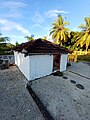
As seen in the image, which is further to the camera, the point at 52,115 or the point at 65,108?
the point at 65,108

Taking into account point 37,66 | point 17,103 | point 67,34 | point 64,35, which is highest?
point 67,34

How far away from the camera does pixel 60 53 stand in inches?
432

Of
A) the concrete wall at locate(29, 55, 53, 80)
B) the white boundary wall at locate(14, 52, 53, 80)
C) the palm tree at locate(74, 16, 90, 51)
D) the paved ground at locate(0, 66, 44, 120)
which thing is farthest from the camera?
the palm tree at locate(74, 16, 90, 51)

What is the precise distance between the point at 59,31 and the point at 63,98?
24820 millimetres

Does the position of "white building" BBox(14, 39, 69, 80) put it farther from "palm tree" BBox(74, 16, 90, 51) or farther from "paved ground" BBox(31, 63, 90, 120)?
"palm tree" BBox(74, 16, 90, 51)

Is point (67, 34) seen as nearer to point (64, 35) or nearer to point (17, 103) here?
point (64, 35)

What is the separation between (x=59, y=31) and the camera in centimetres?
2919

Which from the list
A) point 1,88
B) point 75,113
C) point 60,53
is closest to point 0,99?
point 1,88

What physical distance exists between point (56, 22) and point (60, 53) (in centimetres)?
2182

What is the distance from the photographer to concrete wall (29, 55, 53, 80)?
29.2 feet

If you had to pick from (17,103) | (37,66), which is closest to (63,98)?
(17,103)

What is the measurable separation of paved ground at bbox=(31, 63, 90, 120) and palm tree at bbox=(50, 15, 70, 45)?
21180 millimetres

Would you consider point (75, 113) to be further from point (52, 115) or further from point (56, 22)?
point (56, 22)

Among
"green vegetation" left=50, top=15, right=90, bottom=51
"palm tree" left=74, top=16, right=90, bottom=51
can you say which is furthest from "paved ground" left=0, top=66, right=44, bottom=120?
"green vegetation" left=50, top=15, right=90, bottom=51
